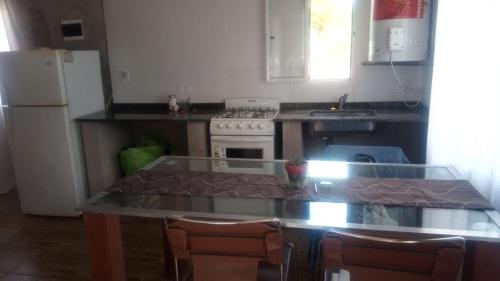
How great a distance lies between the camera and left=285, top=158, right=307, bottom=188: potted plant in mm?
1587

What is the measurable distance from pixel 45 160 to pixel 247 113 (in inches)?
71.5

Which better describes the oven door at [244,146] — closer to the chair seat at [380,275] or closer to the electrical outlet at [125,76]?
the electrical outlet at [125,76]

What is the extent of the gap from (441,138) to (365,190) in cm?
108

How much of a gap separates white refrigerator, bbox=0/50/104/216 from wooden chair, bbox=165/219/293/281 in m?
2.29

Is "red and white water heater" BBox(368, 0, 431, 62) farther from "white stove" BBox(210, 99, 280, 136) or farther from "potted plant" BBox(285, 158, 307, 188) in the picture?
"potted plant" BBox(285, 158, 307, 188)

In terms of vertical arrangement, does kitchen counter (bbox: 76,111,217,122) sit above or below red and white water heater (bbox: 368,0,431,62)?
below

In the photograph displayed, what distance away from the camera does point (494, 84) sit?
176 centimetres

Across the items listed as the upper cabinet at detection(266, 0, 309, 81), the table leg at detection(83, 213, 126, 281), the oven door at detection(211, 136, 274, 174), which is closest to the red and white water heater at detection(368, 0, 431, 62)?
the upper cabinet at detection(266, 0, 309, 81)

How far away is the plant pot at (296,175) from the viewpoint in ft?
5.21

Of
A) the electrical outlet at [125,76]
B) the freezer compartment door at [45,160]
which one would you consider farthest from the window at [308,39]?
the freezer compartment door at [45,160]

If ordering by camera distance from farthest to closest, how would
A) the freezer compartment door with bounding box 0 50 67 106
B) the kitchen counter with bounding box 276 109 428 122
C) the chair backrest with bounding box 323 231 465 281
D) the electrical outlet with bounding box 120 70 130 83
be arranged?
1. the electrical outlet with bounding box 120 70 130 83
2. the freezer compartment door with bounding box 0 50 67 106
3. the kitchen counter with bounding box 276 109 428 122
4. the chair backrest with bounding box 323 231 465 281

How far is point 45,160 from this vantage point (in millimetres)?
3203

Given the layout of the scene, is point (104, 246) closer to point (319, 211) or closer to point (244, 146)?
point (319, 211)

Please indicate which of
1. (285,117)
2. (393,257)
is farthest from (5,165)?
(393,257)
